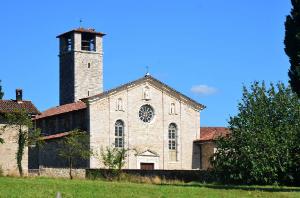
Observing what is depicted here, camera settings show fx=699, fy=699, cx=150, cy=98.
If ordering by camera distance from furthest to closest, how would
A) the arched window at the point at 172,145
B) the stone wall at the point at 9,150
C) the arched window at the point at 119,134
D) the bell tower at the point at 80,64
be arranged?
the bell tower at the point at 80,64
the arched window at the point at 172,145
the arched window at the point at 119,134
the stone wall at the point at 9,150

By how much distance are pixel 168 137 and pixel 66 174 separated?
13.9 metres

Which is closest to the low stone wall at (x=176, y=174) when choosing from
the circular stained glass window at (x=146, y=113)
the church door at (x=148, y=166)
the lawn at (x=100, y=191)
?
the church door at (x=148, y=166)

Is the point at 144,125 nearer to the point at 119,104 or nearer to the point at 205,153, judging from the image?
the point at 119,104

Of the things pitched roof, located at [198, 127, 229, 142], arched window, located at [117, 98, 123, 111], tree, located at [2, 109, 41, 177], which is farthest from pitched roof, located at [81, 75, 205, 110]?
tree, located at [2, 109, 41, 177]

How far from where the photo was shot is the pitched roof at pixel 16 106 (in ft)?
171

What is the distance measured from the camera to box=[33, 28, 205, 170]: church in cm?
6250

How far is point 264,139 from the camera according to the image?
148 feet

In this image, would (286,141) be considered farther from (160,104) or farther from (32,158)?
(32,158)

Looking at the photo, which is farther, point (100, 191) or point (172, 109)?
point (172, 109)

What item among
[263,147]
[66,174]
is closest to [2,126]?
[66,174]

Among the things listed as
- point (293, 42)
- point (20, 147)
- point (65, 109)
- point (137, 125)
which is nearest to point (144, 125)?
point (137, 125)

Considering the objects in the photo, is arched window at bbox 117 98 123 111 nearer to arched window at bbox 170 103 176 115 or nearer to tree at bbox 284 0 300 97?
arched window at bbox 170 103 176 115

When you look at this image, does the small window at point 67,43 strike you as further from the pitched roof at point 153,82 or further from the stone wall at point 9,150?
the stone wall at point 9,150

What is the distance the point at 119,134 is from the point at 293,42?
31.2m
